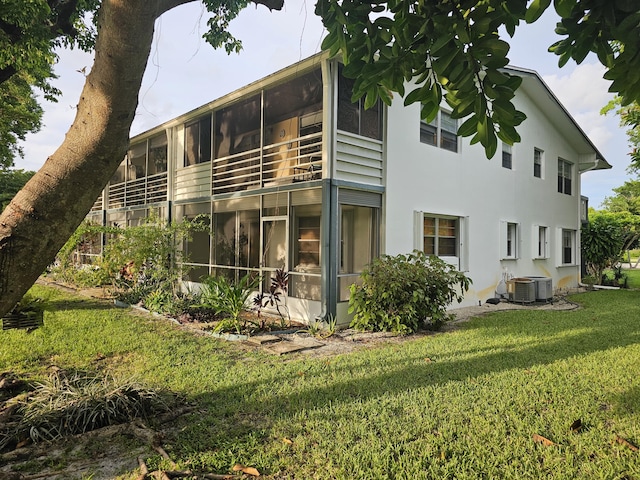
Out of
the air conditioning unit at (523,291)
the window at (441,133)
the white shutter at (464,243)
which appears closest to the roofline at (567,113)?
the window at (441,133)

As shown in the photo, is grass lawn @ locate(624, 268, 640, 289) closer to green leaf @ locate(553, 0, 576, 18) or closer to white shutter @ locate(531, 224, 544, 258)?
white shutter @ locate(531, 224, 544, 258)

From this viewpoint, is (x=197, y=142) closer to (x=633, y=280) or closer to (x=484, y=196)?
(x=484, y=196)

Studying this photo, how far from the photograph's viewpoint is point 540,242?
15406 mm

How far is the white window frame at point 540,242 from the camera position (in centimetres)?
1460

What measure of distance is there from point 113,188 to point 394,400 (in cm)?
1729

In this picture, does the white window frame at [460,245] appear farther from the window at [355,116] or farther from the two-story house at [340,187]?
the window at [355,116]

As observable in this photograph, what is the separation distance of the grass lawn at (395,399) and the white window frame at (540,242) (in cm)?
683

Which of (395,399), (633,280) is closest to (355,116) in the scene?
(395,399)

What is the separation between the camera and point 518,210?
1398 cm

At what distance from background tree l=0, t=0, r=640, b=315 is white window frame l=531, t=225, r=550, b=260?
14.0 m

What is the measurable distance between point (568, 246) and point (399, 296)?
1296cm

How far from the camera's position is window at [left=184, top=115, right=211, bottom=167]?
43.6ft

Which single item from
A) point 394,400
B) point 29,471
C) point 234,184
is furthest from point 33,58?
point 394,400

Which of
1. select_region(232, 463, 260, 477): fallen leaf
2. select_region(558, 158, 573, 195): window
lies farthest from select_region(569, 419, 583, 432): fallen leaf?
select_region(558, 158, 573, 195): window
